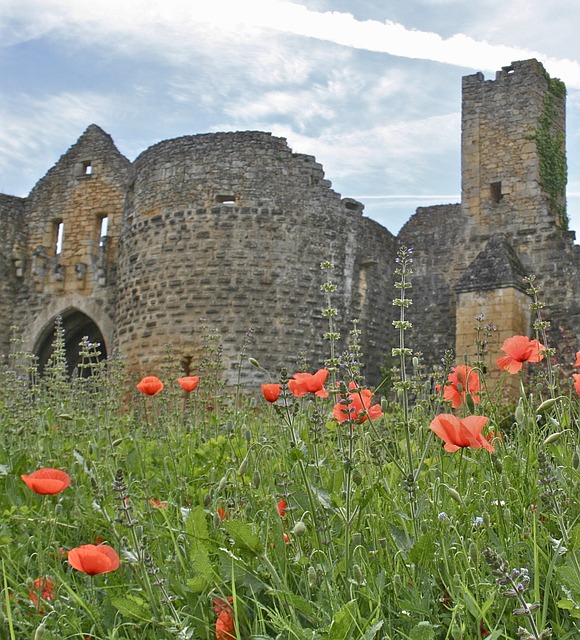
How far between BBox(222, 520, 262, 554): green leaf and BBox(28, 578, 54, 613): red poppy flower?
0.75m

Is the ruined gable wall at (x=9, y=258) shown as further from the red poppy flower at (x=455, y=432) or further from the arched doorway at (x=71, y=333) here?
the red poppy flower at (x=455, y=432)

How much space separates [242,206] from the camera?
41.7 feet

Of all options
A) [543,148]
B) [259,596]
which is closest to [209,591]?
→ [259,596]

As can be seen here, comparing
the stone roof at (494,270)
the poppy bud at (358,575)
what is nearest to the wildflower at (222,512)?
the poppy bud at (358,575)

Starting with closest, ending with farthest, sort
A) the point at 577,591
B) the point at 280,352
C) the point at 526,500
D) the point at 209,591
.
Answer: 1. the point at 577,591
2. the point at 209,591
3. the point at 526,500
4. the point at 280,352

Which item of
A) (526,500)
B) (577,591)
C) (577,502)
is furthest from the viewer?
(526,500)

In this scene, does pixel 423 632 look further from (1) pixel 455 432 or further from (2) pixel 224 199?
(2) pixel 224 199

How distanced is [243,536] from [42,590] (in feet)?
2.67

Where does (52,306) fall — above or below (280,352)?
above

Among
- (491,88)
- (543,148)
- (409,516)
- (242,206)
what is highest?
(491,88)

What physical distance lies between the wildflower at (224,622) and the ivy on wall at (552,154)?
10.9 m

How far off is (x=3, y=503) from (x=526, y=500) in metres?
2.58

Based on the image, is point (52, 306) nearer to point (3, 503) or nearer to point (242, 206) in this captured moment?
point (242, 206)

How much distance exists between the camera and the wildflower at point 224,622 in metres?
2.41
